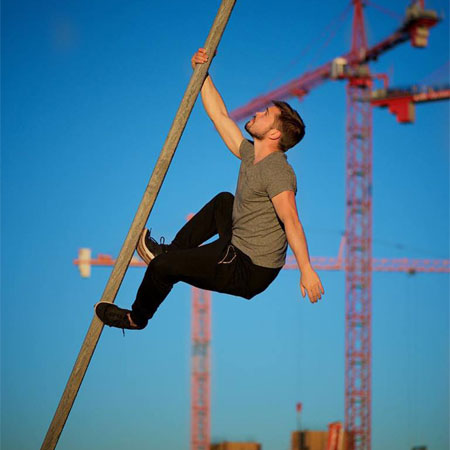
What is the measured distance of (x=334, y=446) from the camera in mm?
60875

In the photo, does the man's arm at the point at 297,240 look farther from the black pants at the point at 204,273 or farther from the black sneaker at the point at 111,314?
the black sneaker at the point at 111,314

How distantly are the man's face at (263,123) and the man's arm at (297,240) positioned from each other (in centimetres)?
62

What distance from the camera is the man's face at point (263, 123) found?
773 cm

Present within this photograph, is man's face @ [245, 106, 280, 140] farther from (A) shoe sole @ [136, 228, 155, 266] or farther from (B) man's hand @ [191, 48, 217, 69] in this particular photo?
(A) shoe sole @ [136, 228, 155, 266]

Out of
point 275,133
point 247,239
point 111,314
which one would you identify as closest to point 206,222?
point 247,239

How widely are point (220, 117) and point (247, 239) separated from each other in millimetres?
1361

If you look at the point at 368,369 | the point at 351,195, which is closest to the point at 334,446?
the point at 368,369

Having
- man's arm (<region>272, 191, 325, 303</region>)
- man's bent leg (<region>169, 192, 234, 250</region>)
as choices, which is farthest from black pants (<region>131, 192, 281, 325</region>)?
man's arm (<region>272, 191, 325, 303</region>)

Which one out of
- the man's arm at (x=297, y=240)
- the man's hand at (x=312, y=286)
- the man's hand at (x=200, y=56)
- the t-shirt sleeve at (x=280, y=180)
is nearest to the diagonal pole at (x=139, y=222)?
the man's hand at (x=200, y=56)

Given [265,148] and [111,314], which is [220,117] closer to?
[265,148]

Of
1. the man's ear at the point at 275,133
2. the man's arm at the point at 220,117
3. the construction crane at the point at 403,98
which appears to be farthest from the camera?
the construction crane at the point at 403,98

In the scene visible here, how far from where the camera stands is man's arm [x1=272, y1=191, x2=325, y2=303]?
686cm

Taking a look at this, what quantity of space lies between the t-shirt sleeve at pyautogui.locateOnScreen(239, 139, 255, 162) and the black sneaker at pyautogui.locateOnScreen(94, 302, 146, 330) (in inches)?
63.4

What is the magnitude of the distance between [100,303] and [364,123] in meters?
52.3
